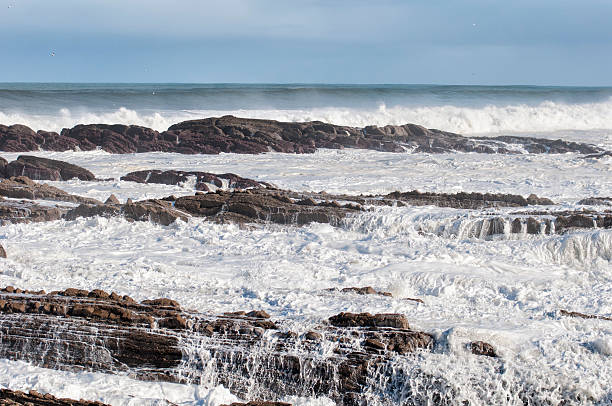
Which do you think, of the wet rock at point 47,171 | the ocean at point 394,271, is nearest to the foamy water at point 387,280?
the ocean at point 394,271

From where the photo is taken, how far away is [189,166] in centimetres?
2050

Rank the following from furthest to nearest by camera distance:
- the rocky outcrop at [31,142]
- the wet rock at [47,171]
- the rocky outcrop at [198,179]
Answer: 1. the rocky outcrop at [31,142]
2. the wet rock at [47,171]
3. the rocky outcrop at [198,179]

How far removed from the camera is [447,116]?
40938 mm

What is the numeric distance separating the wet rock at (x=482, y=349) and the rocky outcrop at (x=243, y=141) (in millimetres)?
18983

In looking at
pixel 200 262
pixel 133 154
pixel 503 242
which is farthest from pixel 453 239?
pixel 133 154

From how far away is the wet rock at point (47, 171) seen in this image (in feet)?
56.2

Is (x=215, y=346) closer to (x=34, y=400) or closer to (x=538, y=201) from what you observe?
(x=34, y=400)

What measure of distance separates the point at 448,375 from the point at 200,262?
15.7ft

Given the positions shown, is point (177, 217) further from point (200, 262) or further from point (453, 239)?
point (453, 239)

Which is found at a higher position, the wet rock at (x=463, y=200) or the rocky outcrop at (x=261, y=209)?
the wet rock at (x=463, y=200)

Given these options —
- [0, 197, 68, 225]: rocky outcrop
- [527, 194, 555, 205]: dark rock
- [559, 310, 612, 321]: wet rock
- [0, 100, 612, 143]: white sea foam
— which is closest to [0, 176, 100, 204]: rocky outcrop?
[0, 197, 68, 225]: rocky outcrop

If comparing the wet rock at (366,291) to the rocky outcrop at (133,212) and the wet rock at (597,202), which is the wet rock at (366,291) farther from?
the wet rock at (597,202)

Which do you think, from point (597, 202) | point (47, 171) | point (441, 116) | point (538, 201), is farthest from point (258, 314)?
point (441, 116)

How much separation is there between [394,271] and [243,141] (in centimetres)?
1666
